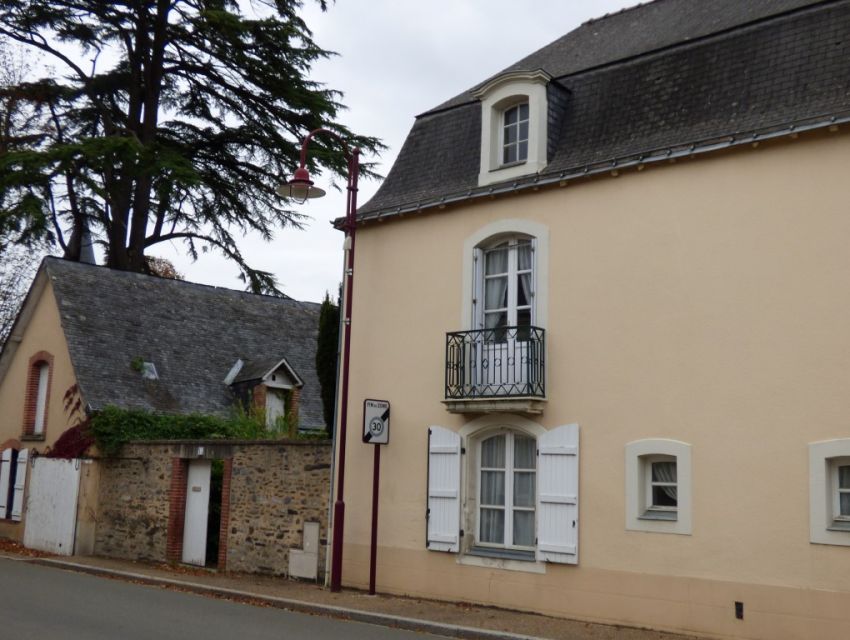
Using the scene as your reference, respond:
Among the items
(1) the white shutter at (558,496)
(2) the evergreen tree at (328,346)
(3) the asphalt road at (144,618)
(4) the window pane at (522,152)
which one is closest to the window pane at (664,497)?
(1) the white shutter at (558,496)

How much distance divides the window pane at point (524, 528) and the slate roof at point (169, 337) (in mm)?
10396

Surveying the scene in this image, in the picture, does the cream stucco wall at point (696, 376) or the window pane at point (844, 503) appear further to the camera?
the cream stucco wall at point (696, 376)

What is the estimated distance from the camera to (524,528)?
1244 centimetres

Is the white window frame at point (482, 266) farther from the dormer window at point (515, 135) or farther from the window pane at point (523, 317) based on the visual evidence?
the dormer window at point (515, 135)

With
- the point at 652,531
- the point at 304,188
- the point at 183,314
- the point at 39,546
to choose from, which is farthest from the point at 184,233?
the point at 652,531

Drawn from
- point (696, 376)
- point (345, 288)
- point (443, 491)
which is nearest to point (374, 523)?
point (443, 491)

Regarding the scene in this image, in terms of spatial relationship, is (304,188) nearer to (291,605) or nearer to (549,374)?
(549,374)

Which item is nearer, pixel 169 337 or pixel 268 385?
pixel 268 385

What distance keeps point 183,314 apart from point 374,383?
11184mm

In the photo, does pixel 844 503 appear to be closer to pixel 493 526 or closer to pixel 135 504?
pixel 493 526

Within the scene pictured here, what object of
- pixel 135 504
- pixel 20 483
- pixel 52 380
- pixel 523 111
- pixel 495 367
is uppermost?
pixel 523 111

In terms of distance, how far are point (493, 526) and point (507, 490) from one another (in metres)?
0.54

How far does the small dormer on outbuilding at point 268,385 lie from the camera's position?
73.8 feet

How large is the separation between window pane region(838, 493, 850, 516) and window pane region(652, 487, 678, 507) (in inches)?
72.4
